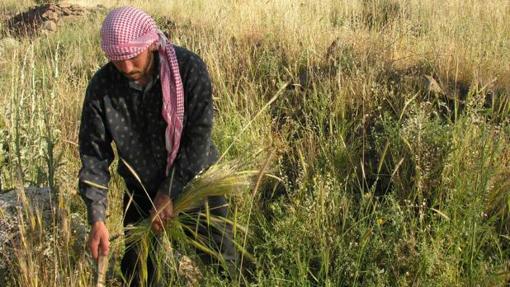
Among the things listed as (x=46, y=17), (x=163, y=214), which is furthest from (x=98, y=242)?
(x=46, y=17)

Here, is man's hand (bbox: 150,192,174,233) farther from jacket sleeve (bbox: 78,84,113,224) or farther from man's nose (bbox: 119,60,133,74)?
man's nose (bbox: 119,60,133,74)

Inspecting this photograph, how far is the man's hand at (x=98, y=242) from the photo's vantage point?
1.91m

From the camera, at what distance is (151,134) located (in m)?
2.16

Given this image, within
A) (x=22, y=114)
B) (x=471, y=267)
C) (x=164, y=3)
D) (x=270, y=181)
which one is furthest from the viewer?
(x=164, y=3)

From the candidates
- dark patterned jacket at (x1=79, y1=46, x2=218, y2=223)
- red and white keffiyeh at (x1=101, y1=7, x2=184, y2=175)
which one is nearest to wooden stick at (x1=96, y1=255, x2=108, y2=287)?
dark patterned jacket at (x1=79, y1=46, x2=218, y2=223)

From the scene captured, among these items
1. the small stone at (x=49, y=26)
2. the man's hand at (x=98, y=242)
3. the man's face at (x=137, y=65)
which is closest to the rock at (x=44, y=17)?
the small stone at (x=49, y=26)

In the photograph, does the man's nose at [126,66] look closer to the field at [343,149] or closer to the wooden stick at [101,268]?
the field at [343,149]

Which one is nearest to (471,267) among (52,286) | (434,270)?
(434,270)

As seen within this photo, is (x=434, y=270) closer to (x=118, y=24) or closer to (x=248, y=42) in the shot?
(x=118, y=24)

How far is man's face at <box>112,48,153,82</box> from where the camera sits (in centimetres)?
188

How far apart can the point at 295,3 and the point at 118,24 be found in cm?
462

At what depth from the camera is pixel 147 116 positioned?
83.5 inches

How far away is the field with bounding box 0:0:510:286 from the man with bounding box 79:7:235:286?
140 mm

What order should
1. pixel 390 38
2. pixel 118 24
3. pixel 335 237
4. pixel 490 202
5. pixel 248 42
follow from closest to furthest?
pixel 118 24
pixel 335 237
pixel 490 202
pixel 390 38
pixel 248 42
